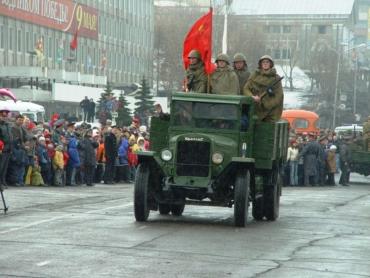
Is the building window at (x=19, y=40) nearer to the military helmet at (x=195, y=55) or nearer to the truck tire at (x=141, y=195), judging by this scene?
the military helmet at (x=195, y=55)

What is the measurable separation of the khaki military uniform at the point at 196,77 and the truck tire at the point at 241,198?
2.51 m

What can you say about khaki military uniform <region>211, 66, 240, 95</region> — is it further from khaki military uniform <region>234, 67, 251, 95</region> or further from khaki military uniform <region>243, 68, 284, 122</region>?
khaki military uniform <region>234, 67, 251, 95</region>

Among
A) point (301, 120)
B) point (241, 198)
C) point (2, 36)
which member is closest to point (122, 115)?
point (2, 36)

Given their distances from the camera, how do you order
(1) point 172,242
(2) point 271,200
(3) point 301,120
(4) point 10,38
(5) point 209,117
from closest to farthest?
(1) point 172,242 → (5) point 209,117 → (2) point 271,200 → (4) point 10,38 → (3) point 301,120

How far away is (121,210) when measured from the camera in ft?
76.5

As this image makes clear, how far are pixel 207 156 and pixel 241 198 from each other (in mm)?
→ 873

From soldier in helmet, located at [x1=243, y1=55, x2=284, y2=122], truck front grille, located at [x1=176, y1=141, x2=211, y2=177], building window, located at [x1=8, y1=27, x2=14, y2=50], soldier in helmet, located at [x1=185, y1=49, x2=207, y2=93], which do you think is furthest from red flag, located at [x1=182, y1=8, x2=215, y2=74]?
building window, located at [x1=8, y1=27, x2=14, y2=50]

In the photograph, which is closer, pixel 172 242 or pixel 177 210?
pixel 172 242

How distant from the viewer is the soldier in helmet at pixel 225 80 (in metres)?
21.7

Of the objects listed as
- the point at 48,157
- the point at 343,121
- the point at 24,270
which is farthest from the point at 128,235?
the point at 343,121

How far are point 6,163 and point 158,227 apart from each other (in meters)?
9.72

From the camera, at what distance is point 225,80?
21734 mm

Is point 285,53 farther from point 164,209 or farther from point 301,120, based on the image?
point 164,209

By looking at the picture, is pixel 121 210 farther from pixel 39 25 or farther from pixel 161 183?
pixel 39 25
